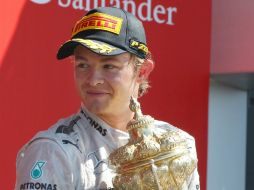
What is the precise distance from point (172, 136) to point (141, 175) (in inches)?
5.8

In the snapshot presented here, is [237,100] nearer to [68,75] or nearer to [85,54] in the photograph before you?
[68,75]

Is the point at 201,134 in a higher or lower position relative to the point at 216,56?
lower

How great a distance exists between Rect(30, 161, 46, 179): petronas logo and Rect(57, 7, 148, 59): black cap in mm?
341

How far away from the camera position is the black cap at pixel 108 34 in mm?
1867

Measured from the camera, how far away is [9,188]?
13.0 feet

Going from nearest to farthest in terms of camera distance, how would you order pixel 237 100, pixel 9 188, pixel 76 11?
pixel 9 188
pixel 76 11
pixel 237 100

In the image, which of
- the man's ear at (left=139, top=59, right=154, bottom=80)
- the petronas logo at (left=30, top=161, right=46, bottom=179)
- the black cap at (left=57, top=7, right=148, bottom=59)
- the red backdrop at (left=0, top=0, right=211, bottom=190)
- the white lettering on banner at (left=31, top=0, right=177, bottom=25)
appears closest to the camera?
the petronas logo at (left=30, top=161, right=46, bottom=179)

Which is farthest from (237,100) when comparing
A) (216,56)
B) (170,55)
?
(170,55)

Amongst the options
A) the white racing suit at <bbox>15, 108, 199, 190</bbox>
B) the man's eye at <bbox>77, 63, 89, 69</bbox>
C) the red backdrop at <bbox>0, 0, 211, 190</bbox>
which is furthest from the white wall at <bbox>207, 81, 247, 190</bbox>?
the man's eye at <bbox>77, 63, 89, 69</bbox>

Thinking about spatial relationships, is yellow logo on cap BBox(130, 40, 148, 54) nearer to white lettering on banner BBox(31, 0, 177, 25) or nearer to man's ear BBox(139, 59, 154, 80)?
man's ear BBox(139, 59, 154, 80)

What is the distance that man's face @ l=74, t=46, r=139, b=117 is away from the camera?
1873mm

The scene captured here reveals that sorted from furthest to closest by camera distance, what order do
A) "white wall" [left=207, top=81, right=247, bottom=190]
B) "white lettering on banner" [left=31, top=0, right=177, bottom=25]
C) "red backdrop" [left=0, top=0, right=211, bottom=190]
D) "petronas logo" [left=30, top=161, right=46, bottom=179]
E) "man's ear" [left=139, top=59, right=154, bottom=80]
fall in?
"white wall" [left=207, top=81, right=247, bottom=190] < "white lettering on banner" [left=31, top=0, right=177, bottom=25] < "red backdrop" [left=0, top=0, right=211, bottom=190] < "man's ear" [left=139, top=59, right=154, bottom=80] < "petronas logo" [left=30, top=161, right=46, bottom=179]

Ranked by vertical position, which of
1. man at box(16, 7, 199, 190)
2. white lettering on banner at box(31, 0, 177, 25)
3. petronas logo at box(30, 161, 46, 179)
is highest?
white lettering on banner at box(31, 0, 177, 25)

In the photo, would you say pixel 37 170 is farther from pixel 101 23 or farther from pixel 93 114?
pixel 101 23
